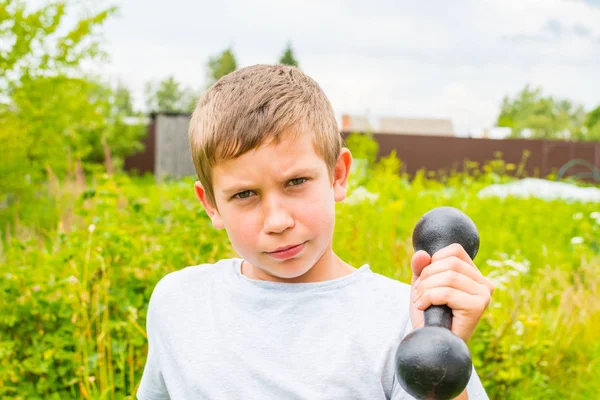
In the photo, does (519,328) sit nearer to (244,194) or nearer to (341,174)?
(341,174)

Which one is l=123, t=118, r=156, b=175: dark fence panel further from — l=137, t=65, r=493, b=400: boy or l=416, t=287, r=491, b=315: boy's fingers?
l=416, t=287, r=491, b=315: boy's fingers

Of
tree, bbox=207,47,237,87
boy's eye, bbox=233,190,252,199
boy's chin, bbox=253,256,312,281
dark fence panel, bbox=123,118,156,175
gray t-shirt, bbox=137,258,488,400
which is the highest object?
tree, bbox=207,47,237,87

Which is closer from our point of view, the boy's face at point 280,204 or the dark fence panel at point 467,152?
the boy's face at point 280,204

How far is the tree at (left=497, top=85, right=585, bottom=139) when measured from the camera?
5634 centimetres

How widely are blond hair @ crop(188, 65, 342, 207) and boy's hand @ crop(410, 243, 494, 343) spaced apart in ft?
1.46

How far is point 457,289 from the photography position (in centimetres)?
105

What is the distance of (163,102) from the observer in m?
45.5

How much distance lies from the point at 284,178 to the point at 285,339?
1.21 feet

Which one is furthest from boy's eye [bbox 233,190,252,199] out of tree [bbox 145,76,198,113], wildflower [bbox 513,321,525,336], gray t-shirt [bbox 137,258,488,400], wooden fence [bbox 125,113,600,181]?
tree [bbox 145,76,198,113]

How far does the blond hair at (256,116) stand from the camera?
4.49 ft

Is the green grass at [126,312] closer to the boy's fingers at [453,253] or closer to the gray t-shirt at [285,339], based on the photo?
the gray t-shirt at [285,339]

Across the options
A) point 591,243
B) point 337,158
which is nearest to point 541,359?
point 337,158

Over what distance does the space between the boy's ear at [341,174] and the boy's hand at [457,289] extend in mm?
484

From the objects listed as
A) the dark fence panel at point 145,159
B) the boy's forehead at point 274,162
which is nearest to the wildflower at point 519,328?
the boy's forehead at point 274,162
